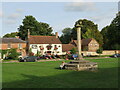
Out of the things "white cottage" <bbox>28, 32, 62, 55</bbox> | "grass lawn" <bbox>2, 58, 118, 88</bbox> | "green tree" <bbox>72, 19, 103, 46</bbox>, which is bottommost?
"grass lawn" <bbox>2, 58, 118, 88</bbox>

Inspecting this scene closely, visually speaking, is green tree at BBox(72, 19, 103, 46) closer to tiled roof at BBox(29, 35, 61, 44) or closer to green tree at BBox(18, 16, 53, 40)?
green tree at BBox(18, 16, 53, 40)

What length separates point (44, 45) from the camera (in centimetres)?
6575

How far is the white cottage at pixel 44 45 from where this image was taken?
63750 millimetres

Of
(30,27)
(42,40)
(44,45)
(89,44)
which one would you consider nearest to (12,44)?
(42,40)

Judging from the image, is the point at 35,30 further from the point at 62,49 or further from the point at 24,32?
the point at 62,49

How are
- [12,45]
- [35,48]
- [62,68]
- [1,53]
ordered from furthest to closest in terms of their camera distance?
[35,48] → [12,45] → [1,53] → [62,68]

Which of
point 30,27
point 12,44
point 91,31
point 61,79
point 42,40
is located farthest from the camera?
point 91,31

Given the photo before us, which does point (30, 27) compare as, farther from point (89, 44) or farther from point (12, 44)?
point (89, 44)

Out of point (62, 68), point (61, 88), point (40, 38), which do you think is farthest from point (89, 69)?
point (40, 38)

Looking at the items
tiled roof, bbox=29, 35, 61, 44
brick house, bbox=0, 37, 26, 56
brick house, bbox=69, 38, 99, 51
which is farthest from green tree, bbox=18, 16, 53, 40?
brick house, bbox=69, 38, 99, 51

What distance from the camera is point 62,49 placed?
71.8m

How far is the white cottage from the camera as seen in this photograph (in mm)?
63750

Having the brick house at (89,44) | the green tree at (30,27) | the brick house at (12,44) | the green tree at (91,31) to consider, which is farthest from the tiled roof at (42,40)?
the green tree at (91,31)

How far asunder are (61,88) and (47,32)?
258 feet
